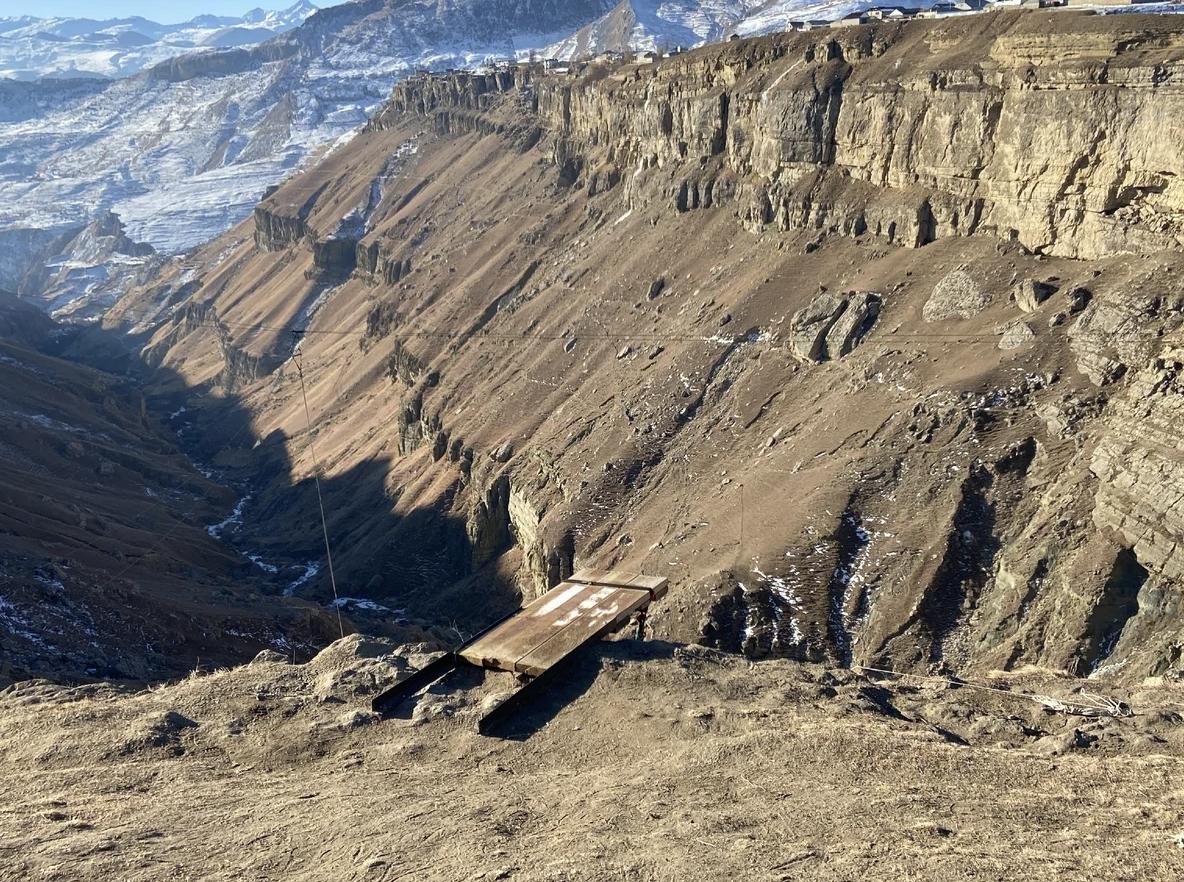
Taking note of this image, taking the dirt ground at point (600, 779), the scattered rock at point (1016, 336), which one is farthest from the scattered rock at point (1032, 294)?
the dirt ground at point (600, 779)

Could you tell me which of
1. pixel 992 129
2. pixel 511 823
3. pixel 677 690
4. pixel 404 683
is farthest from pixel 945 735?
pixel 992 129

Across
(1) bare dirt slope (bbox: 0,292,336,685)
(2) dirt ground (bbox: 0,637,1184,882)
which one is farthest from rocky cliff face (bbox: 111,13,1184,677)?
(2) dirt ground (bbox: 0,637,1184,882)

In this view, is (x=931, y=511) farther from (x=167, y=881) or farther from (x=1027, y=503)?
(x=167, y=881)

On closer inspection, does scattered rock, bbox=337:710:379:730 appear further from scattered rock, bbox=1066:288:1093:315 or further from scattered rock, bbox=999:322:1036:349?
scattered rock, bbox=1066:288:1093:315

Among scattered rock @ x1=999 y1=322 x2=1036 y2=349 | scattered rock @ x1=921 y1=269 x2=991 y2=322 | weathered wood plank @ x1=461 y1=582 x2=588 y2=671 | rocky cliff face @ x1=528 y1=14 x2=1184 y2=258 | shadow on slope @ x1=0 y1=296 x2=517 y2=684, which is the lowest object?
shadow on slope @ x1=0 y1=296 x2=517 y2=684

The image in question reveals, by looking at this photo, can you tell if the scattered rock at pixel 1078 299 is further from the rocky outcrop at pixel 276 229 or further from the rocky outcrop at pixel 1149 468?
the rocky outcrop at pixel 276 229

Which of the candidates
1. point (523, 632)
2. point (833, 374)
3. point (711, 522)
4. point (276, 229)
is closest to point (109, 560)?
point (711, 522)

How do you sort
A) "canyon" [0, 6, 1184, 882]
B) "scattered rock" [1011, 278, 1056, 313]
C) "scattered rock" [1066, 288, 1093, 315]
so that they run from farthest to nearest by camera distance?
"scattered rock" [1011, 278, 1056, 313], "scattered rock" [1066, 288, 1093, 315], "canyon" [0, 6, 1184, 882]
